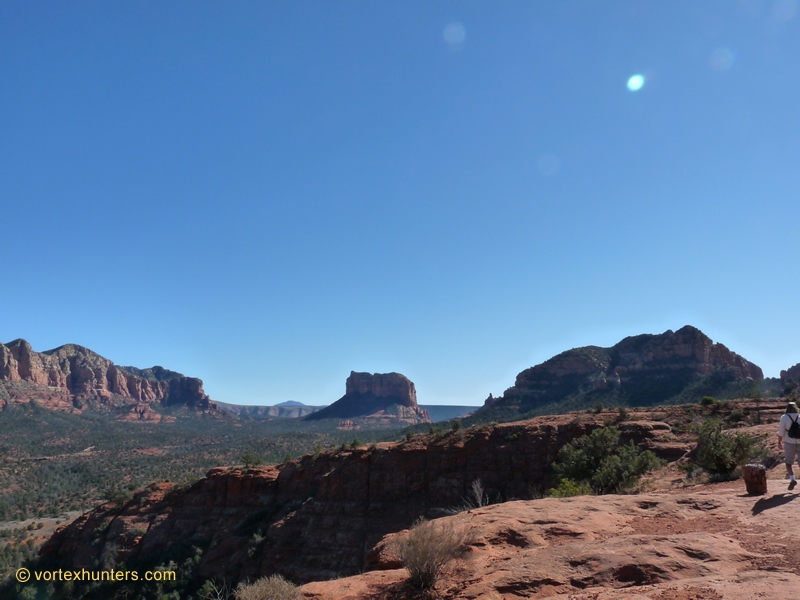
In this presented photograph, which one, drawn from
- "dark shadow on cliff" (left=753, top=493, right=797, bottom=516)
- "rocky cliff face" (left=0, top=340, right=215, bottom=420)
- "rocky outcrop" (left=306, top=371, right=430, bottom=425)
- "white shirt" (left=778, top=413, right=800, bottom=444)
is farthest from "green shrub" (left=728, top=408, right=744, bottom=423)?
"rocky cliff face" (left=0, top=340, right=215, bottom=420)

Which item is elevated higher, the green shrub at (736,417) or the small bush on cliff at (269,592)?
the green shrub at (736,417)

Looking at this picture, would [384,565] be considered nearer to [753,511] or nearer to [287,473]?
[753,511]

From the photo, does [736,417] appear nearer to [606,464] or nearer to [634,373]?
[606,464]

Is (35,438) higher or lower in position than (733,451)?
lower

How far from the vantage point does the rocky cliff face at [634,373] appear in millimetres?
58250

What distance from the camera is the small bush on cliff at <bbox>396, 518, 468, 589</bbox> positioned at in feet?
21.7

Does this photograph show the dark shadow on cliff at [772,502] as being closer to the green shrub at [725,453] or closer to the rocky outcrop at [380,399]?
the green shrub at [725,453]

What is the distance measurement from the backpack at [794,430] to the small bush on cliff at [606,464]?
5092mm

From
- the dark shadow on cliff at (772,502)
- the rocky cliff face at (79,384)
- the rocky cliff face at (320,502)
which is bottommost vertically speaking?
the rocky cliff face at (320,502)

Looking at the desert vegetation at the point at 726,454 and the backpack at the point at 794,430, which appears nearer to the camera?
the backpack at the point at 794,430

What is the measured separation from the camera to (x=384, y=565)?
Answer: 27.4ft

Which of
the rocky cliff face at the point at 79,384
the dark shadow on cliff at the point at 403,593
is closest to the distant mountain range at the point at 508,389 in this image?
the rocky cliff face at the point at 79,384

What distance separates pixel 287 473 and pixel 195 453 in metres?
48.1

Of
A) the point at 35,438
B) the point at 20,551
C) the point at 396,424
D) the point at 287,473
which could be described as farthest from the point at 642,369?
the point at 35,438
